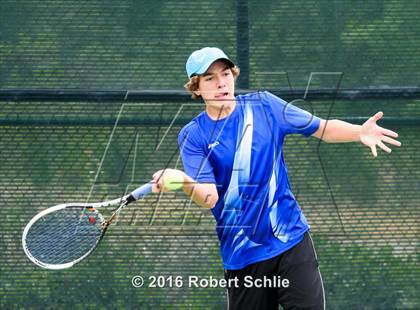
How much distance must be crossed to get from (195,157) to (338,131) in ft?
1.96

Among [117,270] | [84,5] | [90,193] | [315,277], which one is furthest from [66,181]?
[315,277]

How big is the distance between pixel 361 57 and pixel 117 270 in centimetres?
164

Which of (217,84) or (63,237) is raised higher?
(217,84)

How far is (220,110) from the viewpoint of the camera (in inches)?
149

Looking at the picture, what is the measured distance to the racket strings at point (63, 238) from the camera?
4.34 meters

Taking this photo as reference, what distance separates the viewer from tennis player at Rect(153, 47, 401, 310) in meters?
3.75

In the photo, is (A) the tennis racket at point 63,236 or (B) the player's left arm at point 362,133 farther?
(A) the tennis racket at point 63,236

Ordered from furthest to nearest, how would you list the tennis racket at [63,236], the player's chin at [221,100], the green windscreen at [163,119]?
the green windscreen at [163,119] → the tennis racket at [63,236] → the player's chin at [221,100]

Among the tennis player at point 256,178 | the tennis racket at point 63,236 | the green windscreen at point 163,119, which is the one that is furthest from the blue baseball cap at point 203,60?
the green windscreen at point 163,119

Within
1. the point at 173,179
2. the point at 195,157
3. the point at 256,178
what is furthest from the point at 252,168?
the point at 173,179

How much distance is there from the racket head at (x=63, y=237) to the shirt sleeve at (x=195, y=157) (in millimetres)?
723

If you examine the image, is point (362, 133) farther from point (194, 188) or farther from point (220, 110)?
point (194, 188)

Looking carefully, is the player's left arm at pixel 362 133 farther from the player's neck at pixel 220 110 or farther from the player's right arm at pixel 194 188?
the player's right arm at pixel 194 188

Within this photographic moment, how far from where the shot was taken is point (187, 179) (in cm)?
346
